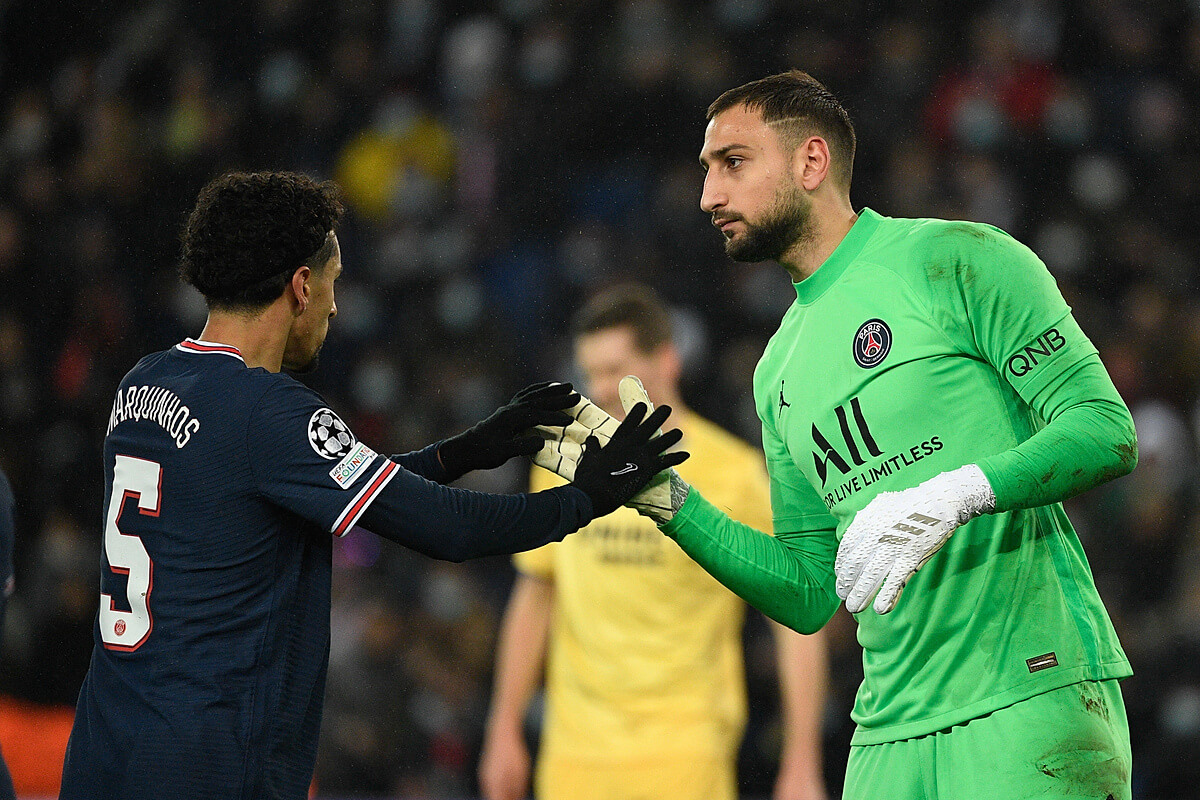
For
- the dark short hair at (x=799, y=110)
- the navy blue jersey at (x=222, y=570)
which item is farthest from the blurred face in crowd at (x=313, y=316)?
the dark short hair at (x=799, y=110)

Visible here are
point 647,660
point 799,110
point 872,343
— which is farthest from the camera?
point 647,660

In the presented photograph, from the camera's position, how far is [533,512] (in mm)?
2635

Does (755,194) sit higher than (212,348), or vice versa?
(755,194)

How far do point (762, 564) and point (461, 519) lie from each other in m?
0.73

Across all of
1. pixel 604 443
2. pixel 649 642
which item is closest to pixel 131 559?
pixel 604 443

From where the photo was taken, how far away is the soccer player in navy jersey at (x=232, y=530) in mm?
2406

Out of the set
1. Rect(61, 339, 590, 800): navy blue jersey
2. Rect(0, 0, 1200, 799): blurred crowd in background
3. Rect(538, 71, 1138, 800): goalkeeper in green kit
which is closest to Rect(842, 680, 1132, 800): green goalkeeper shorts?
Rect(538, 71, 1138, 800): goalkeeper in green kit

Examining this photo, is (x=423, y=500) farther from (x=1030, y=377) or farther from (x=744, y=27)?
(x=744, y=27)

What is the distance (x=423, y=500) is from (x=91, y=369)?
7.00 meters

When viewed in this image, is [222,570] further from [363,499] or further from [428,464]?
[428,464]

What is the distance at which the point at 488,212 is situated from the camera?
9.11 metres

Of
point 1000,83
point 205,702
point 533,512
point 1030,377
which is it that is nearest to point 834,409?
point 1030,377

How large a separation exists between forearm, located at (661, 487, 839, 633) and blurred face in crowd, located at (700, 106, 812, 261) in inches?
22.9

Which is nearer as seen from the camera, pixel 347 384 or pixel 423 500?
pixel 423 500
